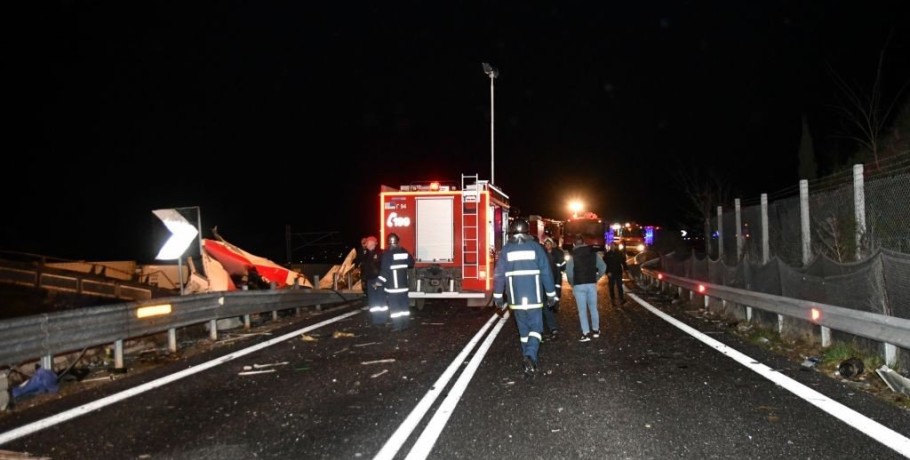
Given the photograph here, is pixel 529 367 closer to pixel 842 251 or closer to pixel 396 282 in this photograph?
pixel 396 282

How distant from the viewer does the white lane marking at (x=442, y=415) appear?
4961 millimetres

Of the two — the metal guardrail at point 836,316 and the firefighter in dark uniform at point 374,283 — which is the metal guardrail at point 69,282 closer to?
the firefighter in dark uniform at point 374,283

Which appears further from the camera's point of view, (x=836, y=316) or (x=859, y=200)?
(x=859, y=200)

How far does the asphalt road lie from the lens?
16.6 feet

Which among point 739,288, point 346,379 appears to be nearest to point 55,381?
point 346,379

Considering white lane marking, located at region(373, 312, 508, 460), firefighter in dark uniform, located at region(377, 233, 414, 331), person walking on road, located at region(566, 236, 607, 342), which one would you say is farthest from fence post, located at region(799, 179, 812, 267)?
firefighter in dark uniform, located at region(377, 233, 414, 331)

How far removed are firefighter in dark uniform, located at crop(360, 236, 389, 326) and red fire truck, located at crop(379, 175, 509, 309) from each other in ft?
5.42

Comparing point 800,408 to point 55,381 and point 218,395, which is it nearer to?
point 218,395

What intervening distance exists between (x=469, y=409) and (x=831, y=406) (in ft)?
10.6

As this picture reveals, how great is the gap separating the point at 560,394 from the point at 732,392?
1.68 m

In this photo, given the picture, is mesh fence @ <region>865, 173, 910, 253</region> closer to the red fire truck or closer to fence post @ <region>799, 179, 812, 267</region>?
fence post @ <region>799, 179, 812, 267</region>

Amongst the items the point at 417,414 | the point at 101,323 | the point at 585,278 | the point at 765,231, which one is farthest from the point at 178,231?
the point at 765,231

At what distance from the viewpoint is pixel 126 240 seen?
5203cm

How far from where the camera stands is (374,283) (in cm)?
1280
